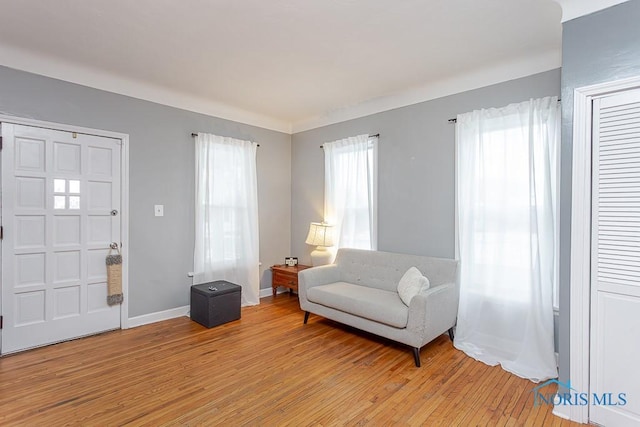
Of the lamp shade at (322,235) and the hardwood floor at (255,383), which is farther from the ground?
the lamp shade at (322,235)

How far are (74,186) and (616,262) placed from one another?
450 cm

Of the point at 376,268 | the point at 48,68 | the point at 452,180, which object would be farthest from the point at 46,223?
the point at 452,180

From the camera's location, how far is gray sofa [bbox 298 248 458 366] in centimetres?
265

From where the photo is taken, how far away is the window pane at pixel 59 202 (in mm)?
3004

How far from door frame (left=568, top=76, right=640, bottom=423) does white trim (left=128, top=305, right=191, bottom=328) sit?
12.3 ft

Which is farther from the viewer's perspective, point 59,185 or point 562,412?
point 59,185

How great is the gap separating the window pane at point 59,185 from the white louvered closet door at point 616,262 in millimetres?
4418

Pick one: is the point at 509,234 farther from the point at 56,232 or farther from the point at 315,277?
the point at 56,232

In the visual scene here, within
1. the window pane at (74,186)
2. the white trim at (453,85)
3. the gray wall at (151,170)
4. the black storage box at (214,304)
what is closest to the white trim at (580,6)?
the white trim at (453,85)

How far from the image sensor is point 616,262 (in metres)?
1.86

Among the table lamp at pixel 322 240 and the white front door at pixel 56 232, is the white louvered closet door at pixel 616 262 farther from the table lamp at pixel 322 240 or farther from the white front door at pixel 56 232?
the white front door at pixel 56 232

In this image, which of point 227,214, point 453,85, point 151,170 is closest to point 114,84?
point 151,170

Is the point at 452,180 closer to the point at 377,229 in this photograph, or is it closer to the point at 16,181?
the point at 377,229
